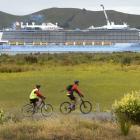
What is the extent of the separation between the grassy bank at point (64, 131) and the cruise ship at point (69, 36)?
111 m

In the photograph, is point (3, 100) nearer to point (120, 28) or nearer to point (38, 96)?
point (38, 96)

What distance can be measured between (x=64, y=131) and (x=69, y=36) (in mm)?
116412

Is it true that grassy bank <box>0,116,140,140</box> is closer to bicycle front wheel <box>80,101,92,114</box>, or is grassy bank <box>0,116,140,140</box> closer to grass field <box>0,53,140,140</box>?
grass field <box>0,53,140,140</box>

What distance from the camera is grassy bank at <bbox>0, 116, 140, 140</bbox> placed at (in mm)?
9281

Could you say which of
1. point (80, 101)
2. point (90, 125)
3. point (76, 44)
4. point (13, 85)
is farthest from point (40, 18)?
point (90, 125)

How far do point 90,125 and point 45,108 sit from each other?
9184 mm

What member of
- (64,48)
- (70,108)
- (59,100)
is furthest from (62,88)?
(64,48)

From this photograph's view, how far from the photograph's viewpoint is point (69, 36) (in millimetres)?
125875

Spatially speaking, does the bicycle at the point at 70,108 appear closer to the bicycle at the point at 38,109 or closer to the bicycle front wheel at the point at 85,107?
the bicycle front wheel at the point at 85,107

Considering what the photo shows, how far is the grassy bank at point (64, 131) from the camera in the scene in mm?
9281

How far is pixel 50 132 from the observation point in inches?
384

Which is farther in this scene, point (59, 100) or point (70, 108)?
point (59, 100)

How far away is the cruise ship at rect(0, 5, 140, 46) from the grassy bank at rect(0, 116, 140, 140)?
111390 millimetres

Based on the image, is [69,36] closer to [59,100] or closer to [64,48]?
[64,48]
